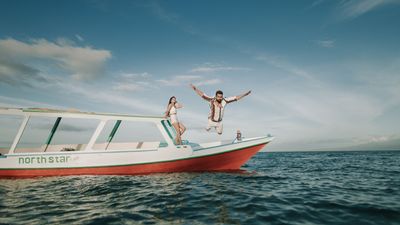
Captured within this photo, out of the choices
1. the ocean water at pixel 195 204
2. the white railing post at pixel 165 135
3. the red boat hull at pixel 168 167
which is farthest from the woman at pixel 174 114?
the ocean water at pixel 195 204

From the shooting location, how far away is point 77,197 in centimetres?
658

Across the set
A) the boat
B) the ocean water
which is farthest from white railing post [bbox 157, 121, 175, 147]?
the ocean water

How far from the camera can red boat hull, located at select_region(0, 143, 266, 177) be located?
10742mm

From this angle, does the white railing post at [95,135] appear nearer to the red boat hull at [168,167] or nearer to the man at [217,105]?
the red boat hull at [168,167]

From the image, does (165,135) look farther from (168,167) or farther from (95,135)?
(95,135)

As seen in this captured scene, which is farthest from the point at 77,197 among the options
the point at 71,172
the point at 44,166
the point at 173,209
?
the point at 44,166

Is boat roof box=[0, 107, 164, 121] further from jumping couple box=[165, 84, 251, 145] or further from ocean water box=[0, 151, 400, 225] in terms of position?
ocean water box=[0, 151, 400, 225]

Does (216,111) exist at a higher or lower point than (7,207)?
higher

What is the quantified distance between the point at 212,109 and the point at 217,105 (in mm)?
314

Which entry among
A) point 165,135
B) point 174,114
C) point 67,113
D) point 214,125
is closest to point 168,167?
point 165,135

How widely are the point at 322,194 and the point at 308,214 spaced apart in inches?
92.6

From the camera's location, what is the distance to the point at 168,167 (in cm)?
1111

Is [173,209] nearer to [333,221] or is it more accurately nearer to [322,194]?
[333,221]

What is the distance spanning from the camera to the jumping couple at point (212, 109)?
1129cm
